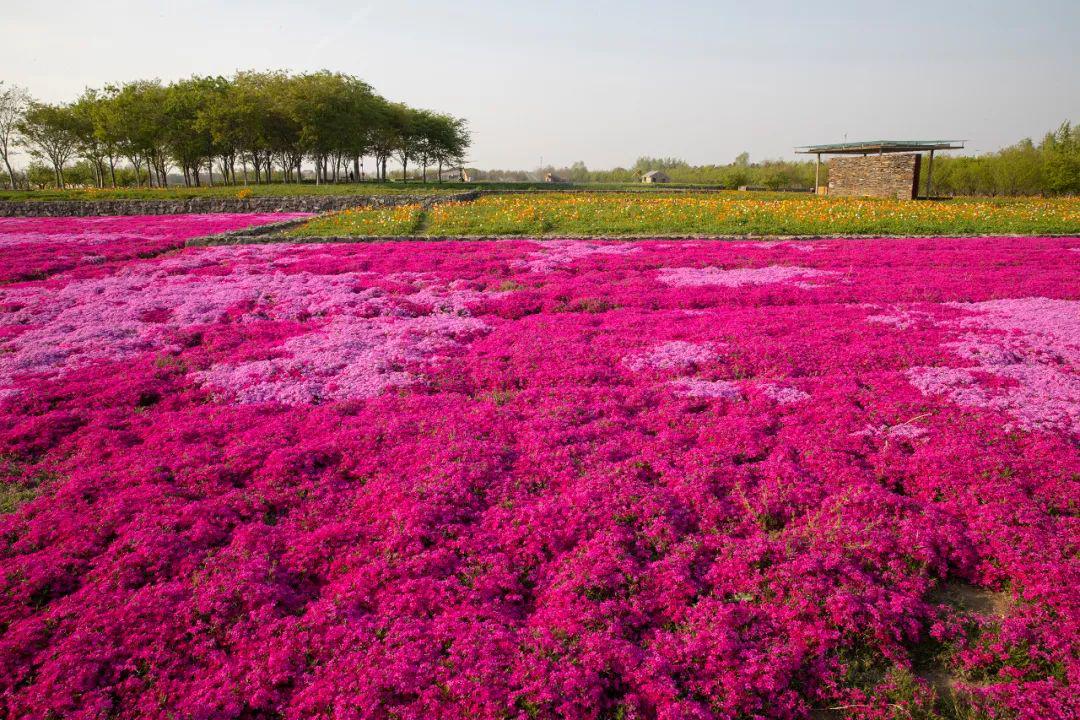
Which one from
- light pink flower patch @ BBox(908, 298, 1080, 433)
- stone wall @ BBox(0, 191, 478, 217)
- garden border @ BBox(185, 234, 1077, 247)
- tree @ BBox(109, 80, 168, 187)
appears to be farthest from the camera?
tree @ BBox(109, 80, 168, 187)

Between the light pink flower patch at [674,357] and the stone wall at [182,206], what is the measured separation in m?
34.3

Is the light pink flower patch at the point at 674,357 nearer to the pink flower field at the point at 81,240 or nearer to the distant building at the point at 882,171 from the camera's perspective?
the pink flower field at the point at 81,240

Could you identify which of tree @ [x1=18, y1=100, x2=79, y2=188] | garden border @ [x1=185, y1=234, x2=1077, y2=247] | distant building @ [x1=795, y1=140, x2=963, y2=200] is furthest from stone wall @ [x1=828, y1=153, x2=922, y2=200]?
tree @ [x1=18, y1=100, x2=79, y2=188]

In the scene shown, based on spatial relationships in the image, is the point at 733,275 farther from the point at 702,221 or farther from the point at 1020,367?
the point at 702,221

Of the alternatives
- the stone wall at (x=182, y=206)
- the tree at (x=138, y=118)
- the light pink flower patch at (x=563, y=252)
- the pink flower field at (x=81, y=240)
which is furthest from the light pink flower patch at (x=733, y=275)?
the tree at (x=138, y=118)

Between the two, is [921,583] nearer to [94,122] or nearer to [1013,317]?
[1013,317]

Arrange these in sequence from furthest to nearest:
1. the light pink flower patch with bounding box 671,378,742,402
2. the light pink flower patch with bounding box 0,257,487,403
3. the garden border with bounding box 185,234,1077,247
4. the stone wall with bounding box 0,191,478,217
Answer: the stone wall with bounding box 0,191,478,217
the garden border with bounding box 185,234,1077,247
the light pink flower patch with bounding box 0,257,487,403
the light pink flower patch with bounding box 671,378,742,402

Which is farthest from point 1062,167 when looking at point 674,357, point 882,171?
point 674,357

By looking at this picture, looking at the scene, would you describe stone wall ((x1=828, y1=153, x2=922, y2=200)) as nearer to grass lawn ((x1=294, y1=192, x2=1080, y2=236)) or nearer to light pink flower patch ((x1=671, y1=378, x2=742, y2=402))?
grass lawn ((x1=294, y1=192, x2=1080, y2=236))

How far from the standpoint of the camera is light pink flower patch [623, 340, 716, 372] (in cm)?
923

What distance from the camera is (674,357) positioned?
31.2ft

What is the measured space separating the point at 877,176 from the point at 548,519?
46139 mm

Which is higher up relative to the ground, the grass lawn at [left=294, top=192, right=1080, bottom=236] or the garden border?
the grass lawn at [left=294, top=192, right=1080, bottom=236]

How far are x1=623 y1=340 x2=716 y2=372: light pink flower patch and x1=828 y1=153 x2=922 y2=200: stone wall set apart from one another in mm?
39181
